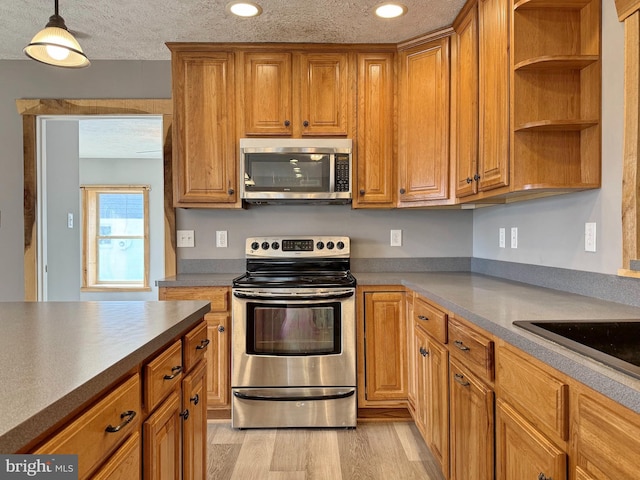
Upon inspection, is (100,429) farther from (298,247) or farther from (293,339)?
(298,247)

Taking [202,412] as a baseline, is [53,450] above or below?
above

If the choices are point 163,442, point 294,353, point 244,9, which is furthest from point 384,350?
point 244,9

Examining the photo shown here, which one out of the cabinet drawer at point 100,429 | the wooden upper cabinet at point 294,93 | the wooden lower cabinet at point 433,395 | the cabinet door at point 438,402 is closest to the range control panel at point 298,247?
the wooden upper cabinet at point 294,93

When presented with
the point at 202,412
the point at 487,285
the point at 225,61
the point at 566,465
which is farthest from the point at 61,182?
the point at 566,465

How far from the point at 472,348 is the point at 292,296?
1.21 meters

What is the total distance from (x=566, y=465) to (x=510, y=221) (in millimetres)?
1717

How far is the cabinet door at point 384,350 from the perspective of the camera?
2537 millimetres

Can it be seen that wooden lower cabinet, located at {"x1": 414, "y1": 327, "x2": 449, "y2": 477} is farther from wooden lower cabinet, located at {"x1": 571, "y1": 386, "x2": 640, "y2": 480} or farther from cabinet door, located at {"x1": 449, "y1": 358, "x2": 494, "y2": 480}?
wooden lower cabinet, located at {"x1": 571, "y1": 386, "x2": 640, "y2": 480}

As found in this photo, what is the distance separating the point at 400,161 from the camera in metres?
2.76

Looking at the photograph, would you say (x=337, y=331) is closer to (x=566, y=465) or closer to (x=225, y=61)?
(x=566, y=465)

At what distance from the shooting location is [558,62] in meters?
1.62

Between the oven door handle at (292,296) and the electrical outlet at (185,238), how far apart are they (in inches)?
29.8

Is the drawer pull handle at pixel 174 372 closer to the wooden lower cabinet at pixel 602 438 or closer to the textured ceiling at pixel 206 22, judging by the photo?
the wooden lower cabinet at pixel 602 438

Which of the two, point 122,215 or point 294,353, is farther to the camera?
point 122,215
